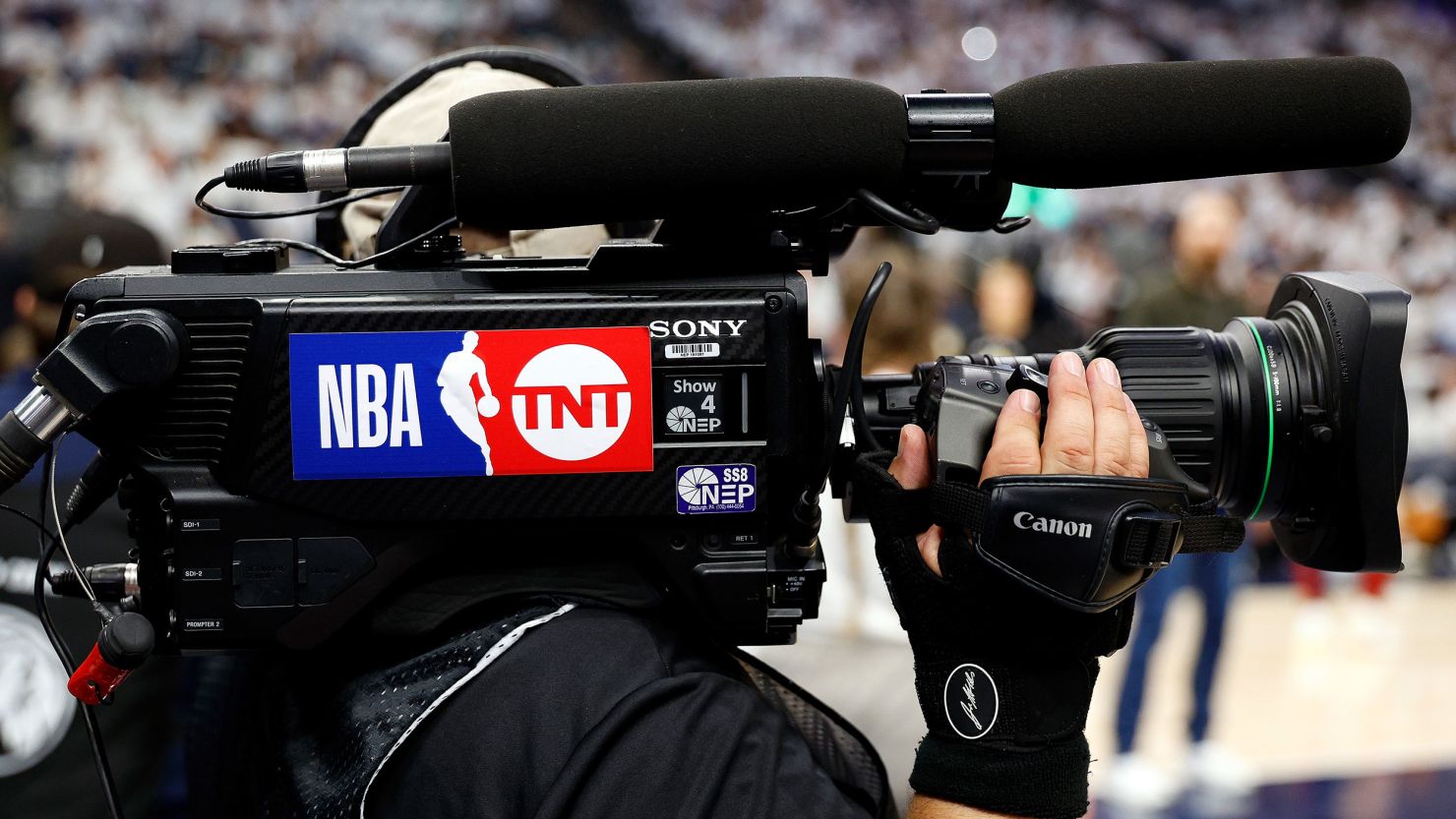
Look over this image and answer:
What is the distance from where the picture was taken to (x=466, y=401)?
2.38 feet

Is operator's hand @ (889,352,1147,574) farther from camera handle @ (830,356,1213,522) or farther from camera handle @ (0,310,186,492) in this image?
camera handle @ (0,310,186,492)

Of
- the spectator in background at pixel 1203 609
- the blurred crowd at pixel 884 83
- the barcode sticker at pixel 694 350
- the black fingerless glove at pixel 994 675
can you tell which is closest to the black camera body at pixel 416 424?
the barcode sticker at pixel 694 350

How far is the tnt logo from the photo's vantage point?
0.73 meters

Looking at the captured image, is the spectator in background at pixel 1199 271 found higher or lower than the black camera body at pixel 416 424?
lower

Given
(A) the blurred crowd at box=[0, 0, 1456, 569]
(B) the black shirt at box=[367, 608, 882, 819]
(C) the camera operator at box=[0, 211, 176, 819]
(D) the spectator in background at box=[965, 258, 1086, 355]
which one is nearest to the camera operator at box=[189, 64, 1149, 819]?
(B) the black shirt at box=[367, 608, 882, 819]

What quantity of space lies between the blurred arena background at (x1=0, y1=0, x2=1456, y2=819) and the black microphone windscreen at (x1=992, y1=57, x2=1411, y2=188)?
693 millimetres

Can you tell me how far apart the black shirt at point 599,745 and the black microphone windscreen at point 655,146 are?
0.27m

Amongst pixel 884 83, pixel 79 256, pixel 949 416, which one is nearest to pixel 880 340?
pixel 79 256

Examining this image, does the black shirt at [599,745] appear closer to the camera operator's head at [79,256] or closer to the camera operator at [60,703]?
the camera operator at [60,703]

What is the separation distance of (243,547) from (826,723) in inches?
17.7

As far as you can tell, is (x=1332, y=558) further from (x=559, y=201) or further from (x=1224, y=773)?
(x=1224, y=773)

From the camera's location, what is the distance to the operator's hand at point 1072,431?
740mm

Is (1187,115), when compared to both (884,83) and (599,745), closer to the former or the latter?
(599,745)

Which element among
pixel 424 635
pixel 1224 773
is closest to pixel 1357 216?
pixel 1224 773
